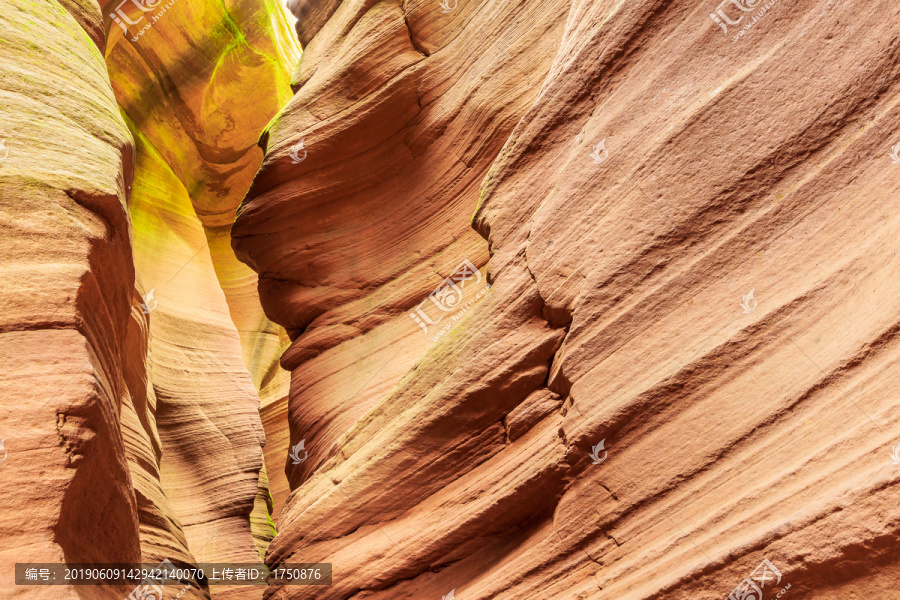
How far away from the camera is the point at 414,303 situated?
10391 mm

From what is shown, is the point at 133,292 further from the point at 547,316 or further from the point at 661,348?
the point at 661,348

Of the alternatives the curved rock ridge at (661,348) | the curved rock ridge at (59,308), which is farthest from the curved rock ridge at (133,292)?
the curved rock ridge at (661,348)

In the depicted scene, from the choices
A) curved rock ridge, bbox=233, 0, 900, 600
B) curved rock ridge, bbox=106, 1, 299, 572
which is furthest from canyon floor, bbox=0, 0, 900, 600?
curved rock ridge, bbox=106, 1, 299, 572

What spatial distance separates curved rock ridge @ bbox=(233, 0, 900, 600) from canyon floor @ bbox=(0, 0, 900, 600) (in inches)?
0.9

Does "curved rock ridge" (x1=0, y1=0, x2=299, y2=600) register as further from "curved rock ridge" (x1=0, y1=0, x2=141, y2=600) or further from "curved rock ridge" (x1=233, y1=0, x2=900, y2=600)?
"curved rock ridge" (x1=233, y1=0, x2=900, y2=600)

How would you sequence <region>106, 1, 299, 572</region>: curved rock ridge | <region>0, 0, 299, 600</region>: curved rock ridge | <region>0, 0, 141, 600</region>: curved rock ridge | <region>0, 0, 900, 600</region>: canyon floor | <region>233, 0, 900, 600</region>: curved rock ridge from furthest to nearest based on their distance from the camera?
<region>106, 1, 299, 572</region>: curved rock ridge → <region>0, 0, 299, 600</region>: curved rock ridge → <region>0, 0, 141, 600</region>: curved rock ridge → <region>0, 0, 900, 600</region>: canyon floor → <region>233, 0, 900, 600</region>: curved rock ridge
